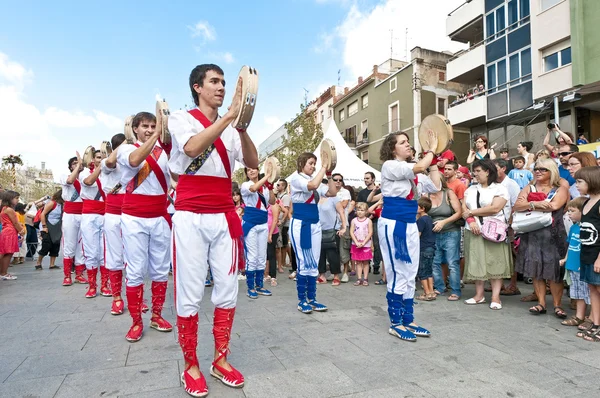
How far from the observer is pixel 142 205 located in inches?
169

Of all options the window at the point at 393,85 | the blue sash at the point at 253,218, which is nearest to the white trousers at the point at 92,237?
the blue sash at the point at 253,218

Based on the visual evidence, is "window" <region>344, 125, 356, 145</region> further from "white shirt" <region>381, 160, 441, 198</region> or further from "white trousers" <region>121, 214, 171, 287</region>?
"white trousers" <region>121, 214, 171, 287</region>

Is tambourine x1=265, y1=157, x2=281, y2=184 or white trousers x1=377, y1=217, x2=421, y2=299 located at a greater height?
tambourine x1=265, y1=157, x2=281, y2=184

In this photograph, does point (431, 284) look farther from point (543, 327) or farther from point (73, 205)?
point (73, 205)

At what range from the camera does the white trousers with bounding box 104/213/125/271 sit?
4.88 m

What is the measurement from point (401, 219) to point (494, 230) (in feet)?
7.13

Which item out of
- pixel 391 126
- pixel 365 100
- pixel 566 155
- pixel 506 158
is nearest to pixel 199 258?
pixel 566 155

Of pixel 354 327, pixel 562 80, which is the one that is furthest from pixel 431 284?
pixel 562 80

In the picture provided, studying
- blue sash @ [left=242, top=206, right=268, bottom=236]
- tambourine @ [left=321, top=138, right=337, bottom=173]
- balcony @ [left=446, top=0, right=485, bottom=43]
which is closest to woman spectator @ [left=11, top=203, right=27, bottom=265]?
blue sash @ [left=242, top=206, right=268, bottom=236]

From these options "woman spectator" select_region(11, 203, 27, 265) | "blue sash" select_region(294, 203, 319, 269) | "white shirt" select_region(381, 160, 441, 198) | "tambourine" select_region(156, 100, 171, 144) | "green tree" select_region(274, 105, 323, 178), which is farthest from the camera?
"green tree" select_region(274, 105, 323, 178)

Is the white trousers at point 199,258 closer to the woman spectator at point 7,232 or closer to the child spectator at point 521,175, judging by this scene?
the child spectator at point 521,175

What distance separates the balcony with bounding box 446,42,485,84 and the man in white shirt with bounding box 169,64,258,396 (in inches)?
842

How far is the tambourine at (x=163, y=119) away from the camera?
331cm

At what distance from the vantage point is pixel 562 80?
1642cm
